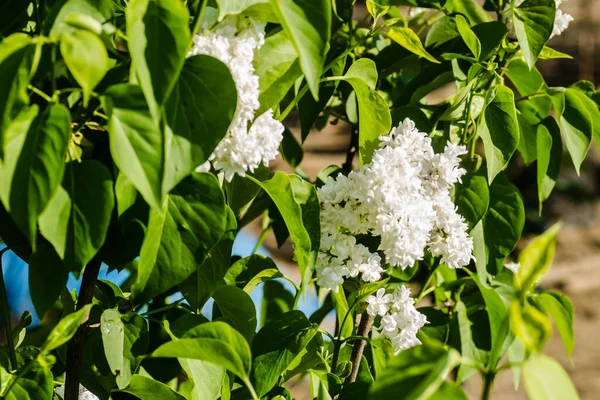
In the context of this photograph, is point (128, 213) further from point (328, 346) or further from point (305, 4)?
point (328, 346)

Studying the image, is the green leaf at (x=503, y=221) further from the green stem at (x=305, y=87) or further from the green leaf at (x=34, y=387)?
the green leaf at (x=34, y=387)

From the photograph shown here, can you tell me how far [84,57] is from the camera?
0.51m

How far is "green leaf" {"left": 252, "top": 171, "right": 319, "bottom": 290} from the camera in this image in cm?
69

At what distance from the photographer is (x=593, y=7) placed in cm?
641

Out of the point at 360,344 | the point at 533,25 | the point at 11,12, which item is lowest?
the point at 360,344

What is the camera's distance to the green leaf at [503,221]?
0.91 m

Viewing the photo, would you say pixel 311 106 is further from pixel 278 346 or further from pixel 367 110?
pixel 278 346

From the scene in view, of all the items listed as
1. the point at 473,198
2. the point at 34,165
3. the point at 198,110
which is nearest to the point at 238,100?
the point at 198,110

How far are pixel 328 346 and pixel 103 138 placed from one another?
39 centimetres

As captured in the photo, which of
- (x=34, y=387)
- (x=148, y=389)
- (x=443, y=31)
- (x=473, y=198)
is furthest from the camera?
(x=443, y=31)

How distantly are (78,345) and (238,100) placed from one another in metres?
0.30

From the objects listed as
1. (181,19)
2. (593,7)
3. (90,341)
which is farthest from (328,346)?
(593,7)

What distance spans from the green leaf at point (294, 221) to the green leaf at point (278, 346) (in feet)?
0.35

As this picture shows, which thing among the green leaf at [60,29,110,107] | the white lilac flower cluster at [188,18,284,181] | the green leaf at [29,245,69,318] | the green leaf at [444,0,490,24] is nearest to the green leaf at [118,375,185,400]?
the green leaf at [29,245,69,318]
